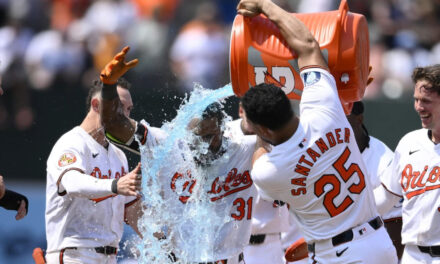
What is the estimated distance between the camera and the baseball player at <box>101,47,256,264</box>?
580cm

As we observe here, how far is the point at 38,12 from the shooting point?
41.0 ft

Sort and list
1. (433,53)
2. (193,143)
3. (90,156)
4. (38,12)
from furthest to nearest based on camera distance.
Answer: (38,12) → (433,53) → (90,156) → (193,143)

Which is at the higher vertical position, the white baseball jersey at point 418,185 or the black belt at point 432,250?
the white baseball jersey at point 418,185

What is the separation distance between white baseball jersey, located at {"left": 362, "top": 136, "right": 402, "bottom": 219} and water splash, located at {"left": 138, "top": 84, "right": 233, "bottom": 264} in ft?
6.32

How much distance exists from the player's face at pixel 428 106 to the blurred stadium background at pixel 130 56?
3.67m

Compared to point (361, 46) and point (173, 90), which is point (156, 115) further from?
point (361, 46)

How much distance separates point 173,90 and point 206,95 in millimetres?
4496

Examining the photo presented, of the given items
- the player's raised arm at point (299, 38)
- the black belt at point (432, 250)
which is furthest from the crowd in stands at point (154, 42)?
the player's raised arm at point (299, 38)

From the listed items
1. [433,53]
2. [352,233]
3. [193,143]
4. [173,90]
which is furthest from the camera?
[433,53]

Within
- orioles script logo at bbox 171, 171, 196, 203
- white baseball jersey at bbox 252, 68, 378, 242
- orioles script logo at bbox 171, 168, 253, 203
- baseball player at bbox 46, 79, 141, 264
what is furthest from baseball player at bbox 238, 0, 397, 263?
baseball player at bbox 46, 79, 141, 264

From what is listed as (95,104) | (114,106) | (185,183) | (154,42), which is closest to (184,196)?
(185,183)

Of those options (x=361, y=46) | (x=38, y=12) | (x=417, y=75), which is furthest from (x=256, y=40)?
(x=38, y=12)

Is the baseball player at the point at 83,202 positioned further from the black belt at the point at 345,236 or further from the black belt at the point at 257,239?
the black belt at the point at 345,236

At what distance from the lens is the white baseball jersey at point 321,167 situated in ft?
16.3
